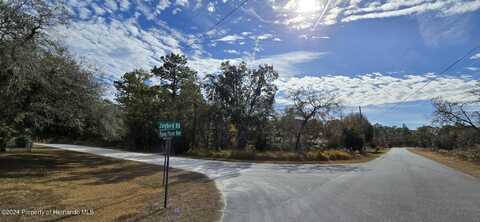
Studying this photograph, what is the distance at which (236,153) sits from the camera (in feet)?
86.3

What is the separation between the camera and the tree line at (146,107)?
10.3 metres

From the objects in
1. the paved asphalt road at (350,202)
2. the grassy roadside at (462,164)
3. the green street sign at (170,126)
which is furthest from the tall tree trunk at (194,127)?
the green street sign at (170,126)

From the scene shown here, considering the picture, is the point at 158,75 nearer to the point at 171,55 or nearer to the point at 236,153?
the point at 171,55

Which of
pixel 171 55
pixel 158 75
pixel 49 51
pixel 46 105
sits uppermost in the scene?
pixel 171 55

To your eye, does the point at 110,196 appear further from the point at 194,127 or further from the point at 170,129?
the point at 194,127

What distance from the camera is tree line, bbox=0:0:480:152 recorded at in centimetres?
1031

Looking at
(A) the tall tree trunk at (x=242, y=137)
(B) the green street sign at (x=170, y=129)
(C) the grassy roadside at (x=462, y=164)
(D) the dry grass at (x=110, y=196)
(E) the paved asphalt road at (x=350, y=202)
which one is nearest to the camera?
(E) the paved asphalt road at (x=350, y=202)

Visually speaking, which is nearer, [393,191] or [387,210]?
[387,210]

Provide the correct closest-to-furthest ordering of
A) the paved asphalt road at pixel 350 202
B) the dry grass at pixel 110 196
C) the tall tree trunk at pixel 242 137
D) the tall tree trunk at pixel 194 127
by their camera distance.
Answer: the paved asphalt road at pixel 350 202 < the dry grass at pixel 110 196 < the tall tree trunk at pixel 242 137 < the tall tree trunk at pixel 194 127

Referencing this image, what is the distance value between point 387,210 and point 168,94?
113ft

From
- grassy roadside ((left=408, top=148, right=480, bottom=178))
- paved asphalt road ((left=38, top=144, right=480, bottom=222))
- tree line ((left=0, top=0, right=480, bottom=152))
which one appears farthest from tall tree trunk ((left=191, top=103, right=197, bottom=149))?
grassy roadside ((left=408, top=148, right=480, bottom=178))

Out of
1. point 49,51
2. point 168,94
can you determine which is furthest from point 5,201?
point 168,94

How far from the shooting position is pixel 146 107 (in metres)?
39.1

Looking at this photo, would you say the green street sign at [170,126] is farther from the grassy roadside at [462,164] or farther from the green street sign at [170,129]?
the grassy roadside at [462,164]
